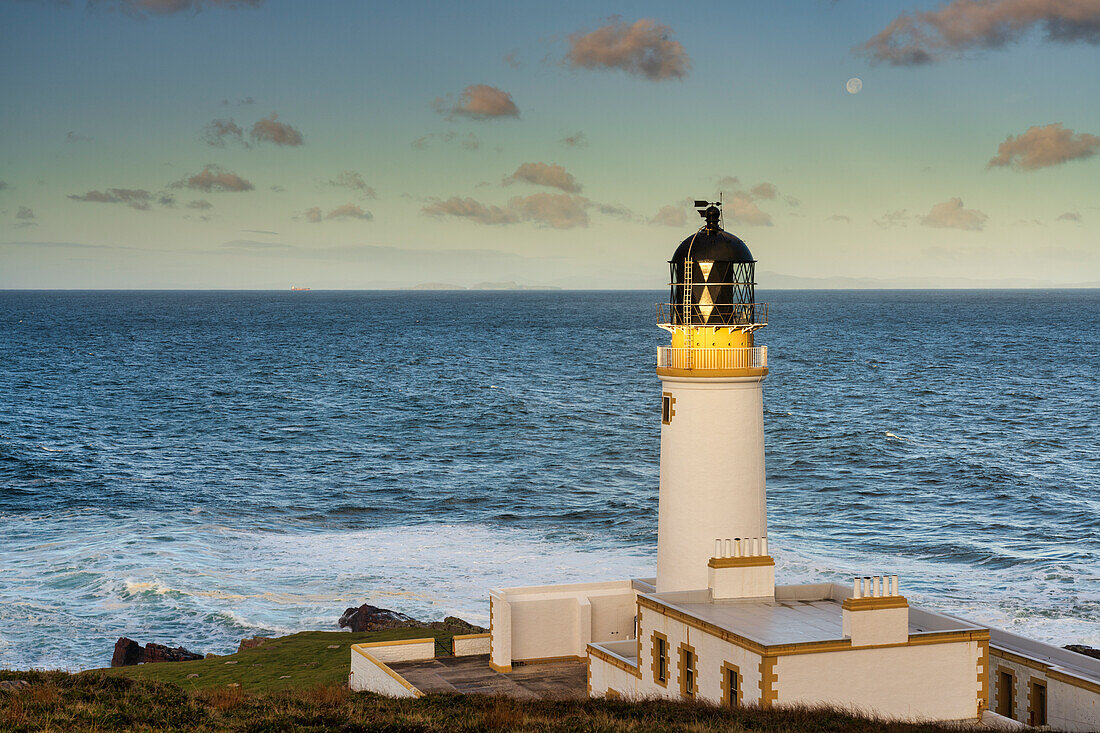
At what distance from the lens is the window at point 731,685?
18250 mm

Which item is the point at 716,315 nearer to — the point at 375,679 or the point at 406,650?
the point at 406,650

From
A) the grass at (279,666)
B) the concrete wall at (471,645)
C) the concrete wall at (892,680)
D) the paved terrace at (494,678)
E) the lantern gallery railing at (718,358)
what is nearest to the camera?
the concrete wall at (892,680)

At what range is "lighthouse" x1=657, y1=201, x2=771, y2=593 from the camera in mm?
23000

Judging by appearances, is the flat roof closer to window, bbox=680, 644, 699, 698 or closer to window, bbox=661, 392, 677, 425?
window, bbox=680, 644, 699, 698

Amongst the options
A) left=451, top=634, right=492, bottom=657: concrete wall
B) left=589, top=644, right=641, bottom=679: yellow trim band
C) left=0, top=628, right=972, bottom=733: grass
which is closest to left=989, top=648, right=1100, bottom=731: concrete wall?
left=0, top=628, right=972, bottom=733: grass

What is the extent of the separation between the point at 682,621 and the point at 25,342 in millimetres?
161582

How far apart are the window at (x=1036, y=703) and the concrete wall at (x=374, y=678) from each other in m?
Result: 10.6

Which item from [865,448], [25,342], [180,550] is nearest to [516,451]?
[865,448]

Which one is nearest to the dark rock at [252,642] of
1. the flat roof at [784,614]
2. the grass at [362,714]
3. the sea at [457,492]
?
the sea at [457,492]

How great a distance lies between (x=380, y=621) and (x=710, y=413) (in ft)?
46.9

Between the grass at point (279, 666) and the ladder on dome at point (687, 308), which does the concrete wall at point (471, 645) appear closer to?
the grass at point (279, 666)

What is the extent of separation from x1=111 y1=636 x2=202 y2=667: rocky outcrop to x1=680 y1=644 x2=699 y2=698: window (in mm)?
16264

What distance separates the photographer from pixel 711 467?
2302 centimetres

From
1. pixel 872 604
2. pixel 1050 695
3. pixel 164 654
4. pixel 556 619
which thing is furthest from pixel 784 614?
pixel 164 654
